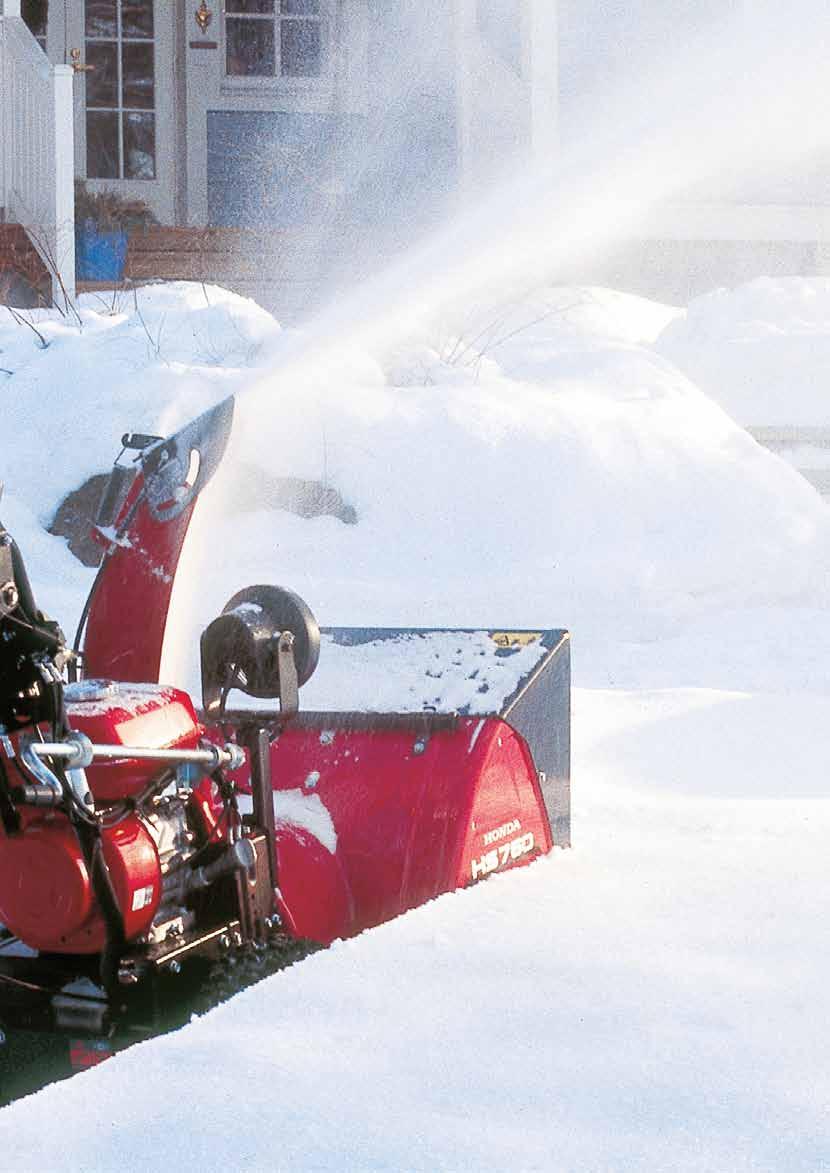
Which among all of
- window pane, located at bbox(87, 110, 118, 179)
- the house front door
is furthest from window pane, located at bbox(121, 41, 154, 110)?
window pane, located at bbox(87, 110, 118, 179)

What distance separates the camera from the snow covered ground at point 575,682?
1.72m

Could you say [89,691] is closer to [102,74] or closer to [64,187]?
[64,187]

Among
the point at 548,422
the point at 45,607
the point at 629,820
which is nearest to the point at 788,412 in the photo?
the point at 548,422

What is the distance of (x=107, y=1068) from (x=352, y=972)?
42 centimetres

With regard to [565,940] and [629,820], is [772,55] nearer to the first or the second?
[629,820]

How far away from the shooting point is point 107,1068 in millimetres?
1834

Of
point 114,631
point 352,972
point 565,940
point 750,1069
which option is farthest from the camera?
point 114,631

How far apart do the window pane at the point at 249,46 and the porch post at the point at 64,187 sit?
8.97 feet

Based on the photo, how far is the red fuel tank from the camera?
86.0 inches

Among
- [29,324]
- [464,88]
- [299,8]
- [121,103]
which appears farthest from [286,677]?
[299,8]

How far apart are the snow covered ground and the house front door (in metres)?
3.13

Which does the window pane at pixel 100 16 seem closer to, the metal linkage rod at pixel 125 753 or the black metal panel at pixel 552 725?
the black metal panel at pixel 552 725

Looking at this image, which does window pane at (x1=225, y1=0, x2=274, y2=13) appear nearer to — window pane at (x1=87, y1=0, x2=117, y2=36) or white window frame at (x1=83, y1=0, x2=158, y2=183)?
white window frame at (x1=83, y1=0, x2=158, y2=183)

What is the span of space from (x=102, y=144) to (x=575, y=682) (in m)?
8.20
